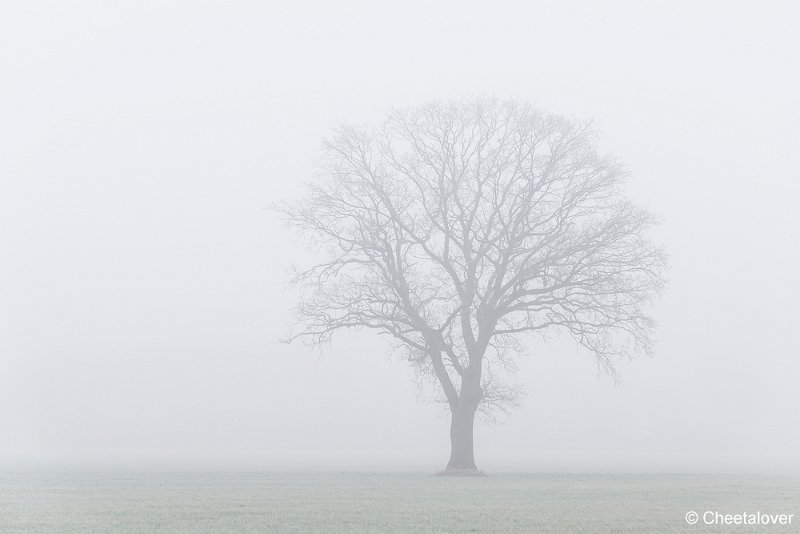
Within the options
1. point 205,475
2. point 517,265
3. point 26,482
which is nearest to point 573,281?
→ point 517,265

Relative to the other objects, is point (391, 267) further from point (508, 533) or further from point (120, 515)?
point (508, 533)

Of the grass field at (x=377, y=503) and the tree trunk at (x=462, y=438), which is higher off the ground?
the tree trunk at (x=462, y=438)

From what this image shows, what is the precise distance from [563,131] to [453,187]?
4.78m

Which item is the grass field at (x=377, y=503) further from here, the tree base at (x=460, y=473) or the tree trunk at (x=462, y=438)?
the tree trunk at (x=462, y=438)

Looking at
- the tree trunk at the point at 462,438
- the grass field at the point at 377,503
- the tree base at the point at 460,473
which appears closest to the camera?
the grass field at the point at 377,503

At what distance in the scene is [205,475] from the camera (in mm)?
40781

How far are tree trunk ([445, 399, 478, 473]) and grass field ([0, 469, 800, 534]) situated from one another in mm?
2239

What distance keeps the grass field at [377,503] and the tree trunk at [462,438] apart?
224 centimetres

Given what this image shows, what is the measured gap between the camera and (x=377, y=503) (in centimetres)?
2627

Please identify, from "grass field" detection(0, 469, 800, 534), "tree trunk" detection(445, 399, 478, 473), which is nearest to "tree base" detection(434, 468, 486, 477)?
"tree trunk" detection(445, 399, 478, 473)

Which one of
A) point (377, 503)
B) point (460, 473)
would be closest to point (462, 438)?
point (460, 473)

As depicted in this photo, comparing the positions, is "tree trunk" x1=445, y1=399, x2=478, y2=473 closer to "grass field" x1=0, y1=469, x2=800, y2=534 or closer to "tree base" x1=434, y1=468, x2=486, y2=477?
"tree base" x1=434, y1=468, x2=486, y2=477

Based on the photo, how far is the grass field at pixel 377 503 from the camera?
21.0 metres

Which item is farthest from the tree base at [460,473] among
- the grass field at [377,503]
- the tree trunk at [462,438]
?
the grass field at [377,503]
